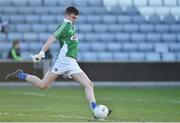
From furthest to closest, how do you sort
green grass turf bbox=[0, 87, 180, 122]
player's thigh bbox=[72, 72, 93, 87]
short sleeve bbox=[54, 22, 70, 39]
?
green grass turf bbox=[0, 87, 180, 122], player's thigh bbox=[72, 72, 93, 87], short sleeve bbox=[54, 22, 70, 39]

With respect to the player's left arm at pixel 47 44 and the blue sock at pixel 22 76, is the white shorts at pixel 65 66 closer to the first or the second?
the player's left arm at pixel 47 44

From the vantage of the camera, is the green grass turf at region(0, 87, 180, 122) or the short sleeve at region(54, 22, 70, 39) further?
the green grass turf at region(0, 87, 180, 122)

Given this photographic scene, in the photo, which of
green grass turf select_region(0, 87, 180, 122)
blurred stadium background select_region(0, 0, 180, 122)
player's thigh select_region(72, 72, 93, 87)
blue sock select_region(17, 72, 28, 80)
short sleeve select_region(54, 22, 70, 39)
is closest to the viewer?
short sleeve select_region(54, 22, 70, 39)

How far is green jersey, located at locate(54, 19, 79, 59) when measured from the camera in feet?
44.9

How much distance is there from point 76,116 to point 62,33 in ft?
5.91

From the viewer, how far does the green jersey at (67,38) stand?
1368 cm

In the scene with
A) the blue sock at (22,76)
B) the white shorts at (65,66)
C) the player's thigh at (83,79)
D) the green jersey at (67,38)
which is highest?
the green jersey at (67,38)

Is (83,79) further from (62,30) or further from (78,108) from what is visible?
(78,108)

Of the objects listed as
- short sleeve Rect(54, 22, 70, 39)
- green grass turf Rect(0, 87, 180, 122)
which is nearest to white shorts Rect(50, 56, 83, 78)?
short sleeve Rect(54, 22, 70, 39)

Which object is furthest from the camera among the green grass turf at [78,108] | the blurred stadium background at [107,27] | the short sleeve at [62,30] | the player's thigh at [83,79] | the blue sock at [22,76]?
the blurred stadium background at [107,27]

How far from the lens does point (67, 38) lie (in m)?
13.8

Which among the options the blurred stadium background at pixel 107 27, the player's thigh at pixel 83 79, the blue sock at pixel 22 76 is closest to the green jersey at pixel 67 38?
the player's thigh at pixel 83 79

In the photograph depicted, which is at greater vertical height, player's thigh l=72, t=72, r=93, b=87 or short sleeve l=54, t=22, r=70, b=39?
short sleeve l=54, t=22, r=70, b=39

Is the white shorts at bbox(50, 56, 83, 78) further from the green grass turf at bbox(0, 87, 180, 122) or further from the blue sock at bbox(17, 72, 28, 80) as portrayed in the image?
the blue sock at bbox(17, 72, 28, 80)
